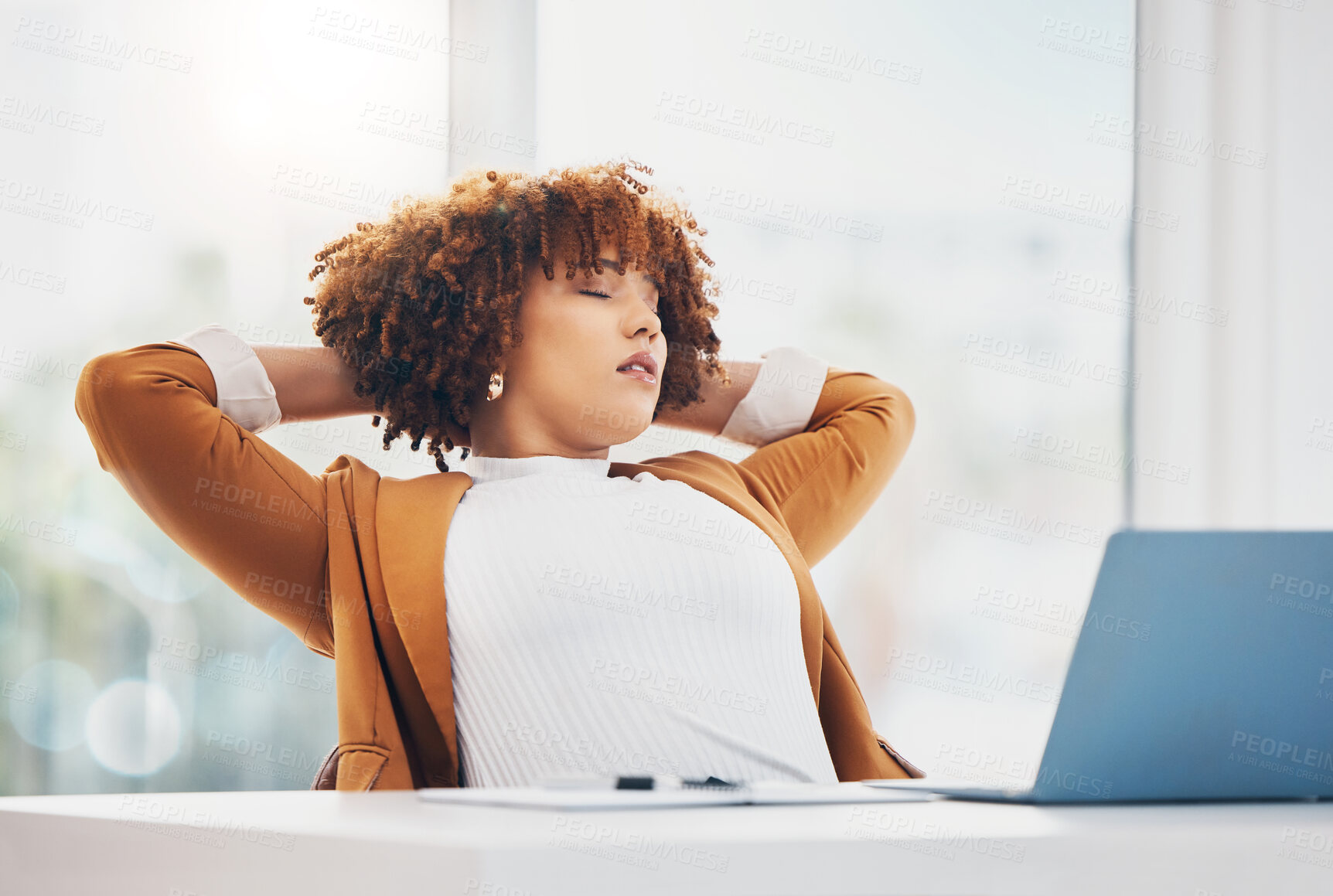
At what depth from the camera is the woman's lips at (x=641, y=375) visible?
4.09 ft

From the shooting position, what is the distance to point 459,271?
1255mm

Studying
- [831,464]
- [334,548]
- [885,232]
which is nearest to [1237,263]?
[885,232]

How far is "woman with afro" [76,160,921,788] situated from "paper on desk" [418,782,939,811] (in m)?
0.43

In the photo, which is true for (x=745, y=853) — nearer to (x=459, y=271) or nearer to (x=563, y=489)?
(x=563, y=489)

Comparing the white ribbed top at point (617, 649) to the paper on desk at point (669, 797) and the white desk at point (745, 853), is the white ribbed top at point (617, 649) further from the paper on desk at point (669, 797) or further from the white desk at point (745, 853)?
the white desk at point (745, 853)

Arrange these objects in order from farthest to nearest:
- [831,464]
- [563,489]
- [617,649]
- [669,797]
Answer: [831,464]
[563,489]
[617,649]
[669,797]

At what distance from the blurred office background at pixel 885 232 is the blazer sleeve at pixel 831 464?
0.41 metres

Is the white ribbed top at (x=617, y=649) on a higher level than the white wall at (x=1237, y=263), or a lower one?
lower

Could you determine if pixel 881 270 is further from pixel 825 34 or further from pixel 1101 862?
pixel 1101 862

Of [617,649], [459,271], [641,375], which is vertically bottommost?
[617,649]

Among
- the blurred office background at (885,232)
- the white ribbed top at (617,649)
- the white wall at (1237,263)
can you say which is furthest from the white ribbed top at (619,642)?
the white wall at (1237,263)

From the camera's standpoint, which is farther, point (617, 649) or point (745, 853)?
point (617, 649)

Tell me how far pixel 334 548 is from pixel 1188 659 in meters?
0.83

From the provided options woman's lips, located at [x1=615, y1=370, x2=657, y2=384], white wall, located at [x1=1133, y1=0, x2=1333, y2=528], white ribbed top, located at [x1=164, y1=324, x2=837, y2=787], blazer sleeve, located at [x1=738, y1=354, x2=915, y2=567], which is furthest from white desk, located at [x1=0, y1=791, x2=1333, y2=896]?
white wall, located at [x1=1133, y1=0, x2=1333, y2=528]
